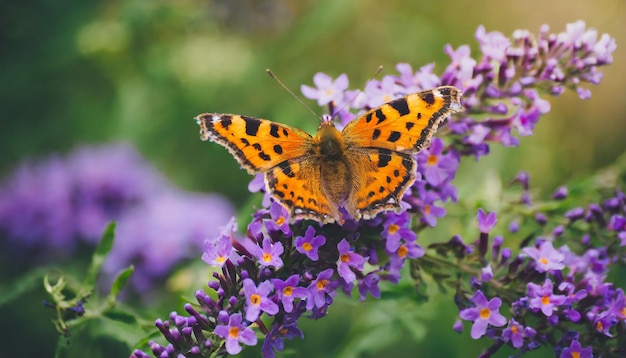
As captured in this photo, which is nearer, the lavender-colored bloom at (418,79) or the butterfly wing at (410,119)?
the butterfly wing at (410,119)

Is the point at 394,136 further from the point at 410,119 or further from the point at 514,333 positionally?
the point at 514,333

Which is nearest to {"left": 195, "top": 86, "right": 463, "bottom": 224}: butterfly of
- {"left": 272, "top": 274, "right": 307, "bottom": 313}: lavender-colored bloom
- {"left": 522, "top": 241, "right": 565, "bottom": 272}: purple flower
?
{"left": 272, "top": 274, "right": 307, "bottom": 313}: lavender-colored bloom

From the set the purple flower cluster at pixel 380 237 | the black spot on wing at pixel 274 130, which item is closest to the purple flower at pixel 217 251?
the purple flower cluster at pixel 380 237

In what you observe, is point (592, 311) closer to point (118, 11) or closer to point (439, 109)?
point (439, 109)

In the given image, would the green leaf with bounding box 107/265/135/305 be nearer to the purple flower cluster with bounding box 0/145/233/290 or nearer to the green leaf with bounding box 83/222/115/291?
the green leaf with bounding box 83/222/115/291

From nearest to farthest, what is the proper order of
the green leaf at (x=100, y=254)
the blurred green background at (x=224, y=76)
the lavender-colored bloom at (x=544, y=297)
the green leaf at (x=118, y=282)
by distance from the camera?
the lavender-colored bloom at (x=544, y=297) < the green leaf at (x=118, y=282) < the green leaf at (x=100, y=254) < the blurred green background at (x=224, y=76)

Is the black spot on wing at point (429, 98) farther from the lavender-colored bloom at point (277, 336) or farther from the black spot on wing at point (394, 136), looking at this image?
the lavender-colored bloom at point (277, 336)

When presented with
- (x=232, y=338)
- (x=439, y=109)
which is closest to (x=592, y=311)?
(x=439, y=109)
